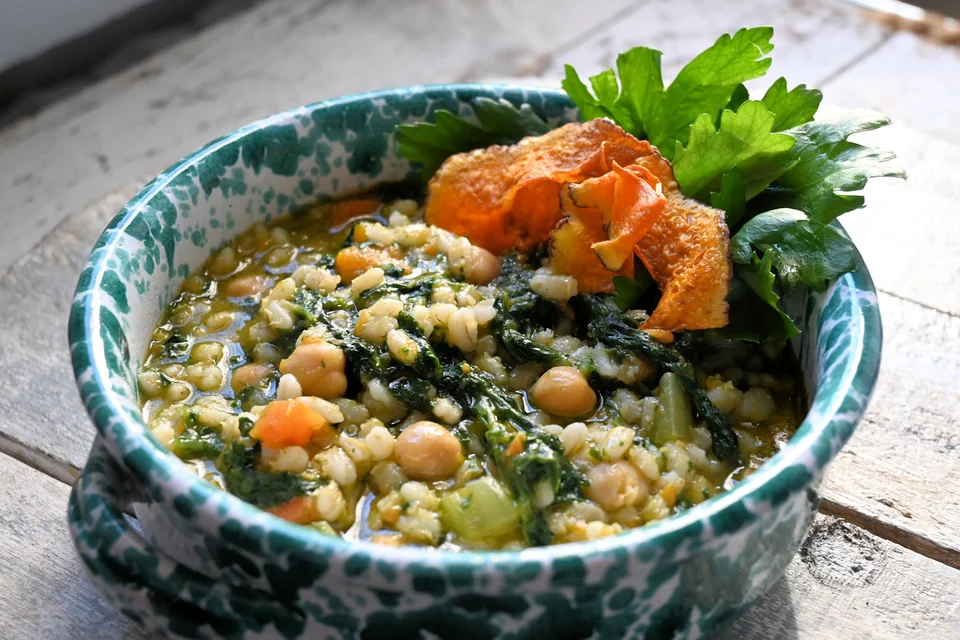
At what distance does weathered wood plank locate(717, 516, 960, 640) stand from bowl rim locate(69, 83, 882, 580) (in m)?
0.61

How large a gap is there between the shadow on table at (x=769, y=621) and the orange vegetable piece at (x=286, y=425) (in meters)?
1.15

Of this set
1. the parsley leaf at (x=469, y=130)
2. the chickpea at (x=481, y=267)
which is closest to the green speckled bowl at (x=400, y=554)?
the chickpea at (x=481, y=267)

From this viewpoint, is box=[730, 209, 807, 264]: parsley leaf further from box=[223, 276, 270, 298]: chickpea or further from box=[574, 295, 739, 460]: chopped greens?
box=[223, 276, 270, 298]: chickpea

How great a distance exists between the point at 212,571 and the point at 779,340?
5.22ft

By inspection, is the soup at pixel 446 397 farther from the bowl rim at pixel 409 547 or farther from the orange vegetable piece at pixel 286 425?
the bowl rim at pixel 409 547

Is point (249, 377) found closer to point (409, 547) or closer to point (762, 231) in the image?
point (409, 547)

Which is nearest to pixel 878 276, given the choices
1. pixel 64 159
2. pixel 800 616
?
pixel 800 616

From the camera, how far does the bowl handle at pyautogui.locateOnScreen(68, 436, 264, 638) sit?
216cm

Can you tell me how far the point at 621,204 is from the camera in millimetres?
2809

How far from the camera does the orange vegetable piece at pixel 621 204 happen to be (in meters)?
2.76

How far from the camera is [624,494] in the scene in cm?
243

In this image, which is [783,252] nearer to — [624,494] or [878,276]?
[624,494]

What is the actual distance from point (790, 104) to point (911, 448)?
1118mm

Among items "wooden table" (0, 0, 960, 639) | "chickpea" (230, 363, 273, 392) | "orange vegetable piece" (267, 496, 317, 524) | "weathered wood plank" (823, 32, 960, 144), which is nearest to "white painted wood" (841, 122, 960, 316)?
"wooden table" (0, 0, 960, 639)
